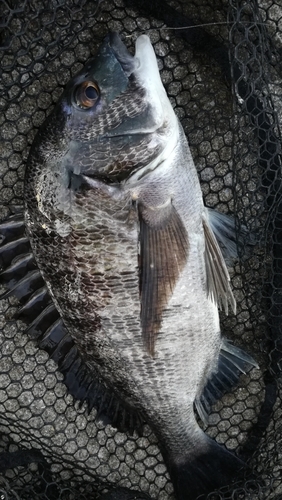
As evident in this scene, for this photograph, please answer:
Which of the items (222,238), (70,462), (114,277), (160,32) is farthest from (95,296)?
(160,32)

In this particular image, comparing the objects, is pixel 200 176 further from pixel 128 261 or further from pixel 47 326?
pixel 47 326

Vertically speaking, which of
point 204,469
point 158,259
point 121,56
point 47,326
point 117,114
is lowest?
point 204,469

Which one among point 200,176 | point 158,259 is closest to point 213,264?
point 158,259

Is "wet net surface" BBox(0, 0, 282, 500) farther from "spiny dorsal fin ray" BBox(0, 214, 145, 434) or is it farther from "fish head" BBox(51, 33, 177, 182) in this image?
"fish head" BBox(51, 33, 177, 182)

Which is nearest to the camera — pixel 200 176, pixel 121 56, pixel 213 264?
pixel 121 56

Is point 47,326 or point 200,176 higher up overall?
point 200,176

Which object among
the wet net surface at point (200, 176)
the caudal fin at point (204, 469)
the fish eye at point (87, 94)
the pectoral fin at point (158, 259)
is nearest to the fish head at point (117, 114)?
the fish eye at point (87, 94)

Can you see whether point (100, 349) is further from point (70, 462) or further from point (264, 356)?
point (264, 356)
